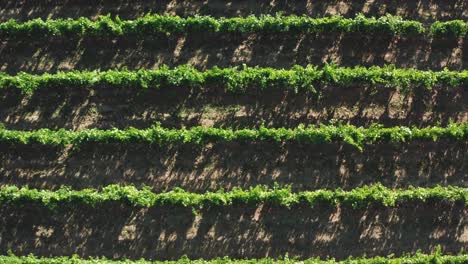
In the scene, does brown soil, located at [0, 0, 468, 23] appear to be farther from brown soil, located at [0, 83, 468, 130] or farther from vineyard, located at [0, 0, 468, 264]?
brown soil, located at [0, 83, 468, 130]

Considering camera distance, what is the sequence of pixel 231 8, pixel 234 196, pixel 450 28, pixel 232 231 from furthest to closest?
1. pixel 231 8
2. pixel 450 28
3. pixel 232 231
4. pixel 234 196

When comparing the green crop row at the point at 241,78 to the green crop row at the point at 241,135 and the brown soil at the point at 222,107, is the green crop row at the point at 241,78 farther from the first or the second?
the green crop row at the point at 241,135

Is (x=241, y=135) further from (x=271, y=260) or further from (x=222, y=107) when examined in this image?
(x=271, y=260)

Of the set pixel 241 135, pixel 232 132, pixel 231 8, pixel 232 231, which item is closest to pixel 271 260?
pixel 232 231

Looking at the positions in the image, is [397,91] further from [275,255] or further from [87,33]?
[87,33]

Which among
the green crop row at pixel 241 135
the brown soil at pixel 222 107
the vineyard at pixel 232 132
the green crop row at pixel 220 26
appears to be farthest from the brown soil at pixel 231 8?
the green crop row at pixel 241 135

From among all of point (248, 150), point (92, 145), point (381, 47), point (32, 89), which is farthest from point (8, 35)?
point (381, 47)
